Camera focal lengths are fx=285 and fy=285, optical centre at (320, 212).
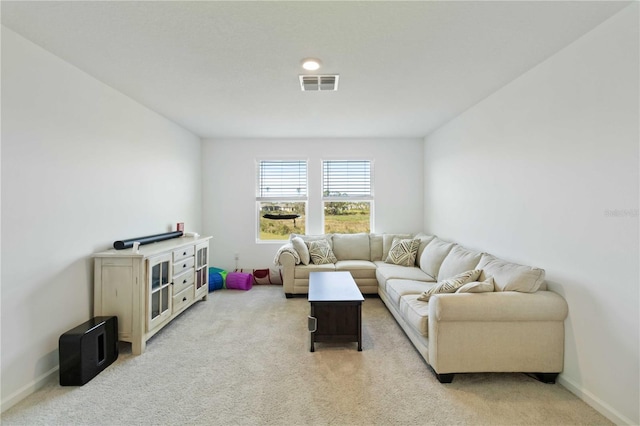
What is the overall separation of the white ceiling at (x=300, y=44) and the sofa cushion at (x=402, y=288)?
2.11 metres

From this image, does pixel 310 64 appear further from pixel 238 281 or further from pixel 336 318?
pixel 238 281

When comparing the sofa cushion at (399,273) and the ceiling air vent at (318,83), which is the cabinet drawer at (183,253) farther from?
the sofa cushion at (399,273)

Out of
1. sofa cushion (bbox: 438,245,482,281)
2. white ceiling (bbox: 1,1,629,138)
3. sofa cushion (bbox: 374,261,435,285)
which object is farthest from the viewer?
sofa cushion (bbox: 374,261,435,285)

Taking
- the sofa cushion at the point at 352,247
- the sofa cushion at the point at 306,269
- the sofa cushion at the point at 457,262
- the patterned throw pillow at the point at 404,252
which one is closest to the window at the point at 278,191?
the sofa cushion at the point at 352,247

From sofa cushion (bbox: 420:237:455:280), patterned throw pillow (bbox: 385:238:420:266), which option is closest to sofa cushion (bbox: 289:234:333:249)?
patterned throw pillow (bbox: 385:238:420:266)

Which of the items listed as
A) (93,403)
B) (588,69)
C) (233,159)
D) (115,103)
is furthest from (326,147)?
(93,403)

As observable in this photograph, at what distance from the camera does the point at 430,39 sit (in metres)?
2.04

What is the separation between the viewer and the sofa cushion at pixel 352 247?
477 centimetres

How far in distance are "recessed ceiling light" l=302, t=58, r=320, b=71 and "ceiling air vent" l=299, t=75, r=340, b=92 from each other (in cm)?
16

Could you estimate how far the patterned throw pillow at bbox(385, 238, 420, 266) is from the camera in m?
4.34

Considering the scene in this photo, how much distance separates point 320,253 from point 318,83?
8.55ft

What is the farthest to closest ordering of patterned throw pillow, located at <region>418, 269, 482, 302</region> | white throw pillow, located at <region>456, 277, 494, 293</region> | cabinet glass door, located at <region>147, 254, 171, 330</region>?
cabinet glass door, located at <region>147, 254, 171, 330</region>
patterned throw pillow, located at <region>418, 269, 482, 302</region>
white throw pillow, located at <region>456, 277, 494, 293</region>

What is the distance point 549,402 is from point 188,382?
2639 millimetres

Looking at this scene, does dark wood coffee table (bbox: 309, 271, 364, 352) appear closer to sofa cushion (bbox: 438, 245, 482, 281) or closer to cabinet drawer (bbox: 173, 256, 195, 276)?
sofa cushion (bbox: 438, 245, 482, 281)
